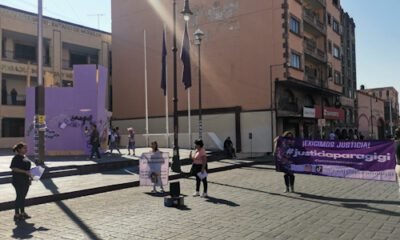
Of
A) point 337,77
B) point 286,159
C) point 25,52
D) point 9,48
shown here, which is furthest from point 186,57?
point 337,77

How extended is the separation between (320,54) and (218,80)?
1351 cm

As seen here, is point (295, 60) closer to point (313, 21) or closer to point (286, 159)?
point (313, 21)

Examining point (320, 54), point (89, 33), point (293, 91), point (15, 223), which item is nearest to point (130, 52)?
point (89, 33)

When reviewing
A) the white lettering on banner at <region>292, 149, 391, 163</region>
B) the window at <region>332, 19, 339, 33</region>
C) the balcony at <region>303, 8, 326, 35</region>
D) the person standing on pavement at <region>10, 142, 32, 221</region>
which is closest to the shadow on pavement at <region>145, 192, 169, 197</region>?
the person standing on pavement at <region>10, 142, 32, 221</region>

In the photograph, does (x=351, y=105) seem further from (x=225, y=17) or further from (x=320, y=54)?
(x=225, y=17)

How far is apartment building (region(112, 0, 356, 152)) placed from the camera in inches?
1373

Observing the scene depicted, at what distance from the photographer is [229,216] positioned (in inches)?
370

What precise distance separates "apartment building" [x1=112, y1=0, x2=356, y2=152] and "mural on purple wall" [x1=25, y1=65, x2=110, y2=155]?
13.9 meters

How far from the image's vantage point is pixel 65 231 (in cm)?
821

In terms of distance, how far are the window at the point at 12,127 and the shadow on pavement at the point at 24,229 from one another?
31491mm

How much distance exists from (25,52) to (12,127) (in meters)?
7.62

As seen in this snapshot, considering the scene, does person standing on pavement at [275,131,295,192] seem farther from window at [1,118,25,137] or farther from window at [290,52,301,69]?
window at [1,118,25,137]

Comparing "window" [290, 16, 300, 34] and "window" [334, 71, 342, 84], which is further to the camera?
"window" [334, 71, 342, 84]

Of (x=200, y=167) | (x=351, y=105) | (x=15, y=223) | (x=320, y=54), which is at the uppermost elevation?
(x=320, y=54)
